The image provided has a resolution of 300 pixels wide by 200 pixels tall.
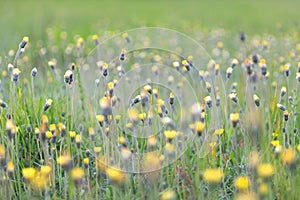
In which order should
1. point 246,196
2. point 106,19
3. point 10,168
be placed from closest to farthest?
1. point 246,196
2. point 10,168
3. point 106,19

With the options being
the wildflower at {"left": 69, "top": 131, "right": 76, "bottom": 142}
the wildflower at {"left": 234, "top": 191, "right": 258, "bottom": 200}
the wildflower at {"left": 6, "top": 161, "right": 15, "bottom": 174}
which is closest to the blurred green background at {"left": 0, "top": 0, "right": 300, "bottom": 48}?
the wildflower at {"left": 69, "top": 131, "right": 76, "bottom": 142}

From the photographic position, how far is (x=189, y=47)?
6887 mm

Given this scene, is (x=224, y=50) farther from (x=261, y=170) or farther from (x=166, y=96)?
(x=261, y=170)

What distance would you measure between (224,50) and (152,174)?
4.28m

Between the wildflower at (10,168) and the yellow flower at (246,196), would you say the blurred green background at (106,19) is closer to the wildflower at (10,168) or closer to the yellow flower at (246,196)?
the wildflower at (10,168)

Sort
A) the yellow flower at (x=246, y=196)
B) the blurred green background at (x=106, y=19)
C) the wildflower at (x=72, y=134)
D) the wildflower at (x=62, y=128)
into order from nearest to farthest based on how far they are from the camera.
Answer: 1. the yellow flower at (x=246, y=196)
2. the wildflower at (x=62, y=128)
3. the wildflower at (x=72, y=134)
4. the blurred green background at (x=106, y=19)

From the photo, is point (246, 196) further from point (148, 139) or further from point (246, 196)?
point (148, 139)

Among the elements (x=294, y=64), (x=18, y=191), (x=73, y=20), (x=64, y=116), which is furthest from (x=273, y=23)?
(x=18, y=191)

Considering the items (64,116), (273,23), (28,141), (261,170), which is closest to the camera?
(261,170)

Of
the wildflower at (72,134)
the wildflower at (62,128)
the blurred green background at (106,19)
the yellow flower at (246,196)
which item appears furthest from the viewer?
the blurred green background at (106,19)

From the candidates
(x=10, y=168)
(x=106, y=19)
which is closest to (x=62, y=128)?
(x=10, y=168)

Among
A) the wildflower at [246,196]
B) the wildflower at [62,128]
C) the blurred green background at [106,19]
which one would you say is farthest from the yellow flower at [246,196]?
the blurred green background at [106,19]

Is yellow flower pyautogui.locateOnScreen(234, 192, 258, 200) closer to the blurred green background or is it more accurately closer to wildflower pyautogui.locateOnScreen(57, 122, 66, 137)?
wildflower pyautogui.locateOnScreen(57, 122, 66, 137)

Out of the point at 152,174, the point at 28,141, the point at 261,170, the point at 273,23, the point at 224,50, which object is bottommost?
the point at 261,170
